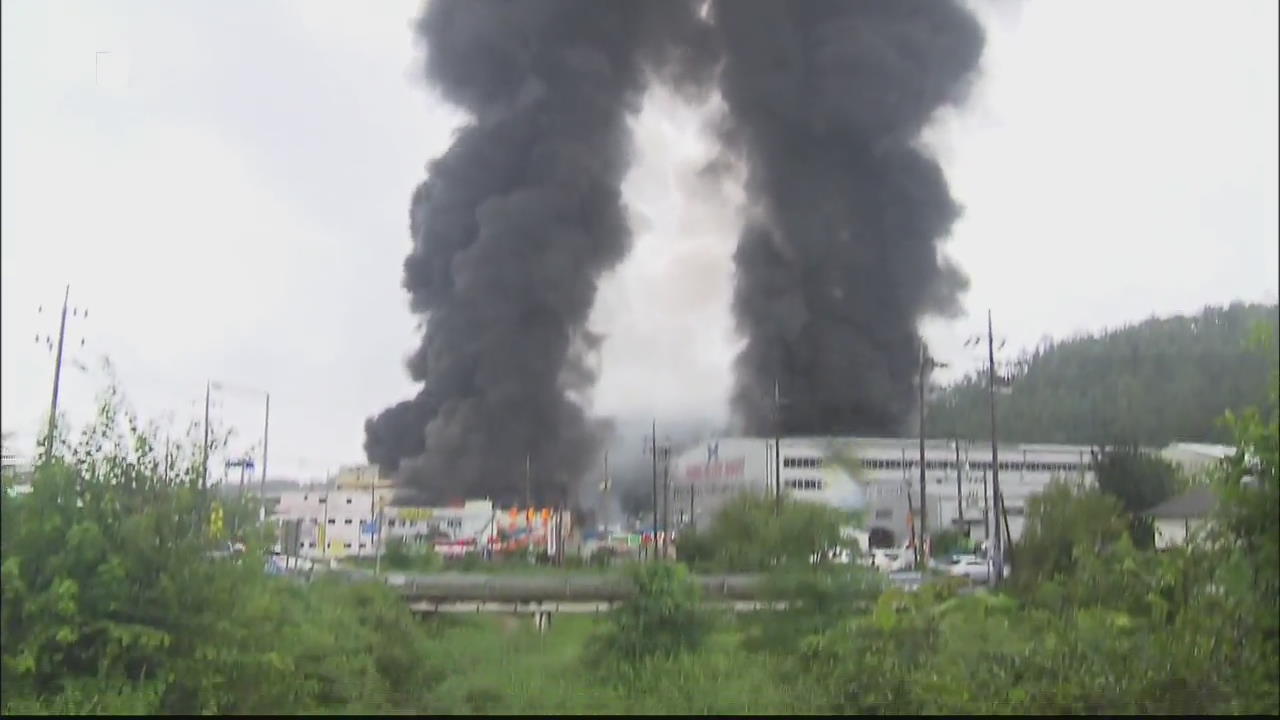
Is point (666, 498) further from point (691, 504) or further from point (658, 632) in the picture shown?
point (658, 632)

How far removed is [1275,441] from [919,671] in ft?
8.84

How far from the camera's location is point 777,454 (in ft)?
44.5

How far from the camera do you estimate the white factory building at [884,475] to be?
9.41m

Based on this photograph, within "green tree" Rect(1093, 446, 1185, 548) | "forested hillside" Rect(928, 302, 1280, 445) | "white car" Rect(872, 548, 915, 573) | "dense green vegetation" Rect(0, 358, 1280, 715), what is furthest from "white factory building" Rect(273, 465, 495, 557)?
"forested hillside" Rect(928, 302, 1280, 445)

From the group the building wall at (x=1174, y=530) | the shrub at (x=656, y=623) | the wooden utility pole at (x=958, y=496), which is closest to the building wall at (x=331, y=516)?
the shrub at (x=656, y=623)

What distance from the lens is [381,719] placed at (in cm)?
663

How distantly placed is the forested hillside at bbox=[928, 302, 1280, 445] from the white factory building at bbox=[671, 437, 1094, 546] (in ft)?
1.02

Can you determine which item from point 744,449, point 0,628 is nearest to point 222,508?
point 0,628

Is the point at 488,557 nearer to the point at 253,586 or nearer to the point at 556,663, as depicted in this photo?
the point at 556,663

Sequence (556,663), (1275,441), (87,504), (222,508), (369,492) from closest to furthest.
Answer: (1275,441) < (87,504) < (222,508) < (556,663) < (369,492)

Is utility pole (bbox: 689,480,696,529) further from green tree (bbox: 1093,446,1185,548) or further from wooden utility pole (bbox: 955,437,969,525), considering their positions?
green tree (bbox: 1093,446,1185,548)

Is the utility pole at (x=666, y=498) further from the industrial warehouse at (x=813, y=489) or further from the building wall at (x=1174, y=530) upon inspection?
the building wall at (x=1174, y=530)

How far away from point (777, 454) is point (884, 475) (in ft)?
6.26

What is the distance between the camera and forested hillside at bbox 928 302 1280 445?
7152 millimetres
